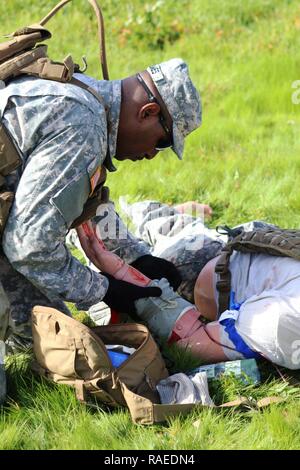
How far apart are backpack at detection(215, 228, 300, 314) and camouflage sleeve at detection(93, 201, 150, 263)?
1.75 ft

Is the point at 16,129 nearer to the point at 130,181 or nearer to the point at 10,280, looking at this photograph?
the point at 10,280

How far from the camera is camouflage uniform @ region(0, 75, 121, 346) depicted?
11.2 feet

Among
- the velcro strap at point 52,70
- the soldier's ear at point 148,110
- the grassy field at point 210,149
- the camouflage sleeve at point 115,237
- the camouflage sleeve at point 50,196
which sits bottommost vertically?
the grassy field at point 210,149

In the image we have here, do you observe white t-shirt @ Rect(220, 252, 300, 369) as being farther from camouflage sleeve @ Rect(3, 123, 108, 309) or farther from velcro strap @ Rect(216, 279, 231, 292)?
camouflage sleeve @ Rect(3, 123, 108, 309)

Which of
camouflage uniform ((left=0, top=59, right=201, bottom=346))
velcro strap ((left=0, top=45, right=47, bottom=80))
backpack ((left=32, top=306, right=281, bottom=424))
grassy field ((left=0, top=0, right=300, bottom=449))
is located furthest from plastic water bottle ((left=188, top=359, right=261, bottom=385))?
velcro strap ((left=0, top=45, right=47, bottom=80))

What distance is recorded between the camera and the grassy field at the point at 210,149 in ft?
10.9

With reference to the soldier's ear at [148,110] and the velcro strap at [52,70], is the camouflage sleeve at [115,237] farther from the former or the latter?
the velcro strap at [52,70]

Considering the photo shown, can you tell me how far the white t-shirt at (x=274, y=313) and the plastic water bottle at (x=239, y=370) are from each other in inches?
3.3

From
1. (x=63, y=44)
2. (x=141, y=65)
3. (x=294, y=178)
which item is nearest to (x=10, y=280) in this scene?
(x=294, y=178)

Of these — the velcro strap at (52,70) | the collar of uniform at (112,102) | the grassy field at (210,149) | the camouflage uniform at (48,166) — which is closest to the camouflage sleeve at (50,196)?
the camouflage uniform at (48,166)

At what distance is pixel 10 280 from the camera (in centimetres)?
389
